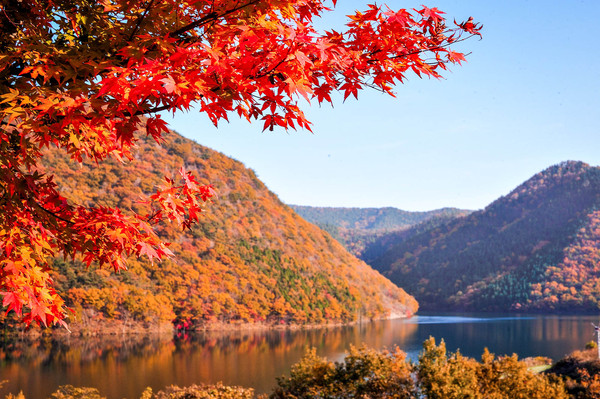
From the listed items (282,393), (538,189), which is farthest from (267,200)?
(538,189)

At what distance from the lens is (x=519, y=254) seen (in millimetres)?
143125

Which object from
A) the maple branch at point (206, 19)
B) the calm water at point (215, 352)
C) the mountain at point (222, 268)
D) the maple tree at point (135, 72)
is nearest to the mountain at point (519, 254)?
the mountain at point (222, 268)

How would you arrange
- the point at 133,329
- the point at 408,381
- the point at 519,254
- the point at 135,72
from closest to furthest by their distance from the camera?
the point at 135,72, the point at 408,381, the point at 133,329, the point at 519,254

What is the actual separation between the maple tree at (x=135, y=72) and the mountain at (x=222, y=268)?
4709 centimetres

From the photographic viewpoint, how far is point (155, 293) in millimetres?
58000

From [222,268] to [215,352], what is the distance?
25.1 metres

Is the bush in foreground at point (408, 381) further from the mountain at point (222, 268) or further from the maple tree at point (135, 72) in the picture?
the mountain at point (222, 268)

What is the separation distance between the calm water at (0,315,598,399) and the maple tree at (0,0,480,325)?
2785 centimetres

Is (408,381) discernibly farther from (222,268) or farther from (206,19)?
(222,268)

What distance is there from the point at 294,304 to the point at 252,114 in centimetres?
7118

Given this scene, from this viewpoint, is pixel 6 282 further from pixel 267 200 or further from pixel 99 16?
pixel 267 200

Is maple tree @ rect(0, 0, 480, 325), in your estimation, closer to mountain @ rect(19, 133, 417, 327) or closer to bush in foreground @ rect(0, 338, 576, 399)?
bush in foreground @ rect(0, 338, 576, 399)

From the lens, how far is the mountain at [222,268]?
182 feet

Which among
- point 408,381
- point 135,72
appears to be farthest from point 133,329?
point 135,72
